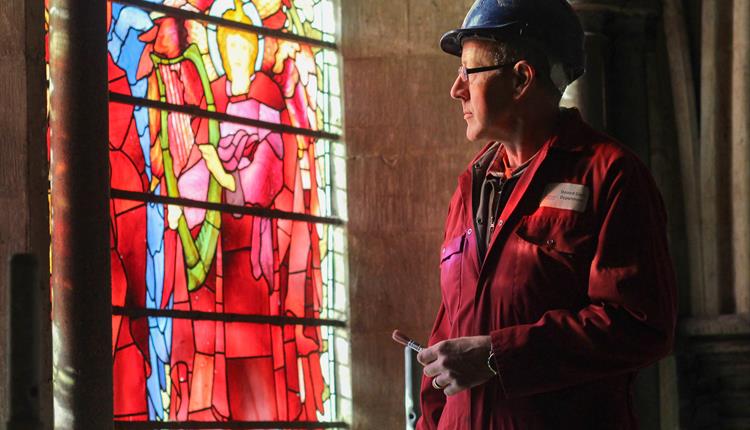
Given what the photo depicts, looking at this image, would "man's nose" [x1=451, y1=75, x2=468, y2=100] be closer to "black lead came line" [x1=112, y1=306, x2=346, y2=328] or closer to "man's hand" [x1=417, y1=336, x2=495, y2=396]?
"man's hand" [x1=417, y1=336, x2=495, y2=396]

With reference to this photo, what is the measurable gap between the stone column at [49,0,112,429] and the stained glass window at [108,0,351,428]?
16.6 inches

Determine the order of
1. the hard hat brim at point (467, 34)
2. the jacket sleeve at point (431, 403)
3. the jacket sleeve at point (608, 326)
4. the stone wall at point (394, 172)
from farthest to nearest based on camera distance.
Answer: the stone wall at point (394, 172)
the jacket sleeve at point (431, 403)
the hard hat brim at point (467, 34)
the jacket sleeve at point (608, 326)

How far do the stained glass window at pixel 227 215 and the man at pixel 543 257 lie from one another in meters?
2.43

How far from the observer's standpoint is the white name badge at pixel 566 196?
90.7 inches

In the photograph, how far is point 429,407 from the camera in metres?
2.51

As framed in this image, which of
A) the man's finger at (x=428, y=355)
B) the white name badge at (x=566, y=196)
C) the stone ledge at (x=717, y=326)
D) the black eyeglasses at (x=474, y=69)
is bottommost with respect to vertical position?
the stone ledge at (x=717, y=326)

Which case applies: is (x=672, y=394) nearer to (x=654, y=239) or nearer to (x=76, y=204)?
(x=76, y=204)

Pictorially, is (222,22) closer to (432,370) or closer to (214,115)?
(214,115)

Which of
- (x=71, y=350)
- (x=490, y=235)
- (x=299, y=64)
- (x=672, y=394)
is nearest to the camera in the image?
(x=490, y=235)

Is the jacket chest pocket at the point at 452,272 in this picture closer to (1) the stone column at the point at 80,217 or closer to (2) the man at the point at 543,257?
(2) the man at the point at 543,257

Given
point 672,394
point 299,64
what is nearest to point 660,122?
point 672,394

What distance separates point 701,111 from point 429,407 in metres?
2.62

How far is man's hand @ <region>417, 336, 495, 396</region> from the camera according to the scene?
7.37 feet

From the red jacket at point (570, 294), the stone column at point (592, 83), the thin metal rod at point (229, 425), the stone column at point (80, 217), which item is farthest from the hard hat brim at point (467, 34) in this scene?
the thin metal rod at point (229, 425)
